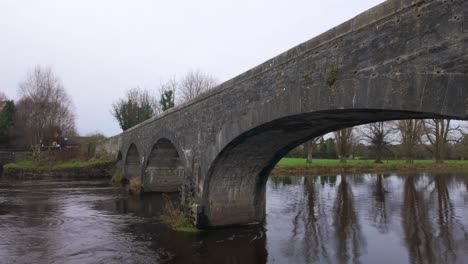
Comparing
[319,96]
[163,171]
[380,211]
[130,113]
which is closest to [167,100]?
[130,113]

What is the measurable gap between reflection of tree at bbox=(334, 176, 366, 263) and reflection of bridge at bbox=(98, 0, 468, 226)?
2.74 meters

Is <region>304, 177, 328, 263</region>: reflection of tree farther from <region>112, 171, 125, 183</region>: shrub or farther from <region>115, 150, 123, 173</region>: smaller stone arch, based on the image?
<region>115, 150, 123, 173</region>: smaller stone arch

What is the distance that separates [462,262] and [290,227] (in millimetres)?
5042

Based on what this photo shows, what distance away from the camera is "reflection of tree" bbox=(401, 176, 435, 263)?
903cm

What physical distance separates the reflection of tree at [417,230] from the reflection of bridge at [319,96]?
12.6 feet

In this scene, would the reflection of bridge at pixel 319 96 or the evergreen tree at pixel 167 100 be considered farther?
the evergreen tree at pixel 167 100

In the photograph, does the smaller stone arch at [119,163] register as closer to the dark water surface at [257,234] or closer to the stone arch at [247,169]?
the dark water surface at [257,234]

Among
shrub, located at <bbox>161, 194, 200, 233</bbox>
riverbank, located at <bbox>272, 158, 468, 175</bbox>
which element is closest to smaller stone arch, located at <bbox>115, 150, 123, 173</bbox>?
riverbank, located at <bbox>272, 158, 468, 175</bbox>

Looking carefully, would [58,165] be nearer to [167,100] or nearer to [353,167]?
[167,100]

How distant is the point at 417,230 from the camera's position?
11.6m

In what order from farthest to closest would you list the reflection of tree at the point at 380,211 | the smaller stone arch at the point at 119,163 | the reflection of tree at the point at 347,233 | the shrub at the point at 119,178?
the smaller stone arch at the point at 119,163 < the shrub at the point at 119,178 < the reflection of tree at the point at 380,211 < the reflection of tree at the point at 347,233

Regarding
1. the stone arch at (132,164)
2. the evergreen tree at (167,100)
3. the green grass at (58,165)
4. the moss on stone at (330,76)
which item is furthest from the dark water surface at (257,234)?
the evergreen tree at (167,100)

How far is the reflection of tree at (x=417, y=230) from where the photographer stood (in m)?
9.03

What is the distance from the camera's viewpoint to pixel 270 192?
2141cm
